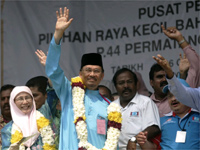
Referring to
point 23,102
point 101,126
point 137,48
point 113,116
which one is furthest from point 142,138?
point 137,48

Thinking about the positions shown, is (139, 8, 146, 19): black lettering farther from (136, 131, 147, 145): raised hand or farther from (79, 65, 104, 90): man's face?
(136, 131, 147, 145): raised hand

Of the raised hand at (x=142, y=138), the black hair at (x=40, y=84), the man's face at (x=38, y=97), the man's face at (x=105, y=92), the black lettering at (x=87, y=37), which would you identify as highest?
the black lettering at (x=87, y=37)

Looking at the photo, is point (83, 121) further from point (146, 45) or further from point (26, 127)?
point (146, 45)

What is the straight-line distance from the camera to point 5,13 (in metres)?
9.82

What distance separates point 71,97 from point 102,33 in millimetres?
2984

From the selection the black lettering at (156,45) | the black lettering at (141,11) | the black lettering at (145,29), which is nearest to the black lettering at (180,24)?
the black lettering at (156,45)

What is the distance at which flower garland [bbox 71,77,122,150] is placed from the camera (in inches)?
253

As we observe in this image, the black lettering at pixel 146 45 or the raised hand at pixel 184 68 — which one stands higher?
the black lettering at pixel 146 45

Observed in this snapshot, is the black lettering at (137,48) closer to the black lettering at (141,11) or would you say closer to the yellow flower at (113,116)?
the black lettering at (141,11)

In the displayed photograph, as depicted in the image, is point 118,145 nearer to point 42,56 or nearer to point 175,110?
point 175,110

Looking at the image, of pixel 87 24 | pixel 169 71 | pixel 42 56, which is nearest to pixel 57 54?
pixel 42 56

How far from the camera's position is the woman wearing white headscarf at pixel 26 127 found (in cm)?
696

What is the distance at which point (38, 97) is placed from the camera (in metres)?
7.62

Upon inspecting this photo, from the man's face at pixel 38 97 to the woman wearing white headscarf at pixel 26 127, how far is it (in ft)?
1.05
